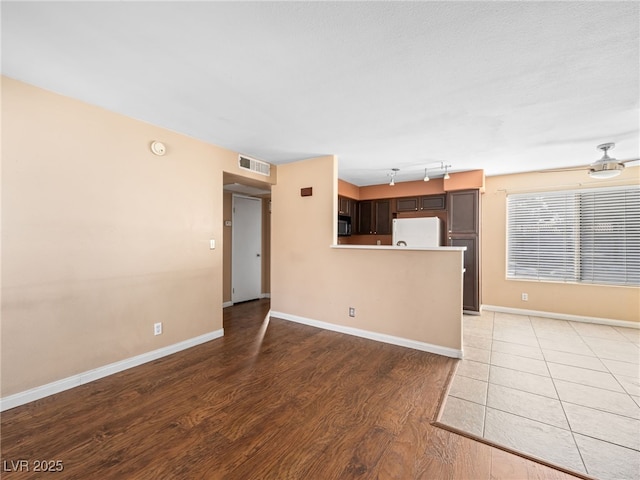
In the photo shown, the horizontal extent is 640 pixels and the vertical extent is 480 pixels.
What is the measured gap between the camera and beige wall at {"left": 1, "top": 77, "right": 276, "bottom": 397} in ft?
6.77

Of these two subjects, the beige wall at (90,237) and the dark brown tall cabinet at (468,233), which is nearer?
the beige wall at (90,237)

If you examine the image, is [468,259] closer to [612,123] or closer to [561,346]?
[561,346]

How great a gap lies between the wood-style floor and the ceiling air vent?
8.51 ft

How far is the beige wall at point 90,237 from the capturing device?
2.06m

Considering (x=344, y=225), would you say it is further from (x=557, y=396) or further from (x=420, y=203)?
(x=557, y=396)

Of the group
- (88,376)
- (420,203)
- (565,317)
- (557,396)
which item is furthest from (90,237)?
(565,317)

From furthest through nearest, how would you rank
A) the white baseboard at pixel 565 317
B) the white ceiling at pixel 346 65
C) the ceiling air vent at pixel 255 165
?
the white baseboard at pixel 565 317, the ceiling air vent at pixel 255 165, the white ceiling at pixel 346 65

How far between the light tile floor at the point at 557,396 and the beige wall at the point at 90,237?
9.87 feet

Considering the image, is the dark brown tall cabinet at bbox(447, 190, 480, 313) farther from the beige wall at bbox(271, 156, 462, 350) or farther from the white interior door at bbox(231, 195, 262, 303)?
the white interior door at bbox(231, 195, 262, 303)

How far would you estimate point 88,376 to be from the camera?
241cm

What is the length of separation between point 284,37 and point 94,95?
1849 mm

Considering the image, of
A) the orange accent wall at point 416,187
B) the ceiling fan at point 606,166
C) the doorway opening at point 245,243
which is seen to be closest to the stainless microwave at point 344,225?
the orange accent wall at point 416,187

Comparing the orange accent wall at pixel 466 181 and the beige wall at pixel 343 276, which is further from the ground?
the orange accent wall at pixel 466 181

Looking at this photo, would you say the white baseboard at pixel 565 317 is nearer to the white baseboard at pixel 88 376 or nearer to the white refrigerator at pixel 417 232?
the white refrigerator at pixel 417 232
